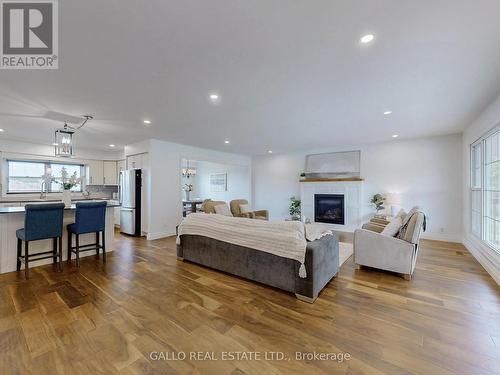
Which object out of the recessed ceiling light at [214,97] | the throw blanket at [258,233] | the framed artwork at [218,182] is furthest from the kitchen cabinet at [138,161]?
the framed artwork at [218,182]

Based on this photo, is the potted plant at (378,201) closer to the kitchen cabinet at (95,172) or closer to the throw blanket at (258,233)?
the throw blanket at (258,233)

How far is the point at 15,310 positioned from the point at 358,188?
A: 6935 mm

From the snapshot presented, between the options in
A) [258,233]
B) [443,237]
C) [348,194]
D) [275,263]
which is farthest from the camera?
[348,194]

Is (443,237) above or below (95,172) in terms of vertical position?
below

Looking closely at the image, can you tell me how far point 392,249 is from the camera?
120 inches

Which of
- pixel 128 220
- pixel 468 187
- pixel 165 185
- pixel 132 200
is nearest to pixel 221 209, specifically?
pixel 165 185

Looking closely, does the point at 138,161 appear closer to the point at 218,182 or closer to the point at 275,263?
the point at 218,182

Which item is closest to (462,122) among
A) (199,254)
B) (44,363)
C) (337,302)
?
(337,302)

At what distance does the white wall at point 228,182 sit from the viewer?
27.9 ft

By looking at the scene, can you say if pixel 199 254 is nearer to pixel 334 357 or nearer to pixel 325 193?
pixel 334 357

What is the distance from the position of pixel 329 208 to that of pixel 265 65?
536 cm

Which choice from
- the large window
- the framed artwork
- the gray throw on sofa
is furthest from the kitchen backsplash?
the large window
